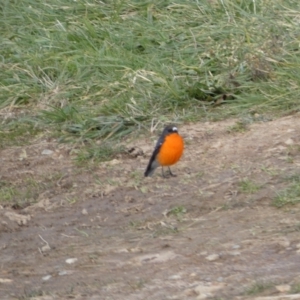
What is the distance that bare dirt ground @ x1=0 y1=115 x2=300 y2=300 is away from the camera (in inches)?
197

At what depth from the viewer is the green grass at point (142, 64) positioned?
8328 mm

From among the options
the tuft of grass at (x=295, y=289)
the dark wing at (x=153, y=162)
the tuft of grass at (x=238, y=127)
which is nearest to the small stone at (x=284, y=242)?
the tuft of grass at (x=295, y=289)

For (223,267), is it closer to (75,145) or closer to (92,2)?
(75,145)

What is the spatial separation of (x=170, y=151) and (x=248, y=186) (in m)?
0.68

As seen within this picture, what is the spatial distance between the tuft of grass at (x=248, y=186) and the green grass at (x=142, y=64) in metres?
1.50

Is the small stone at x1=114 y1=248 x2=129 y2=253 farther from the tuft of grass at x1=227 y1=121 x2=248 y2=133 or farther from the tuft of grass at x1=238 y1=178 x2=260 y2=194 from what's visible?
the tuft of grass at x1=227 y1=121 x2=248 y2=133

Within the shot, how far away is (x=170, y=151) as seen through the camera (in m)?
6.82

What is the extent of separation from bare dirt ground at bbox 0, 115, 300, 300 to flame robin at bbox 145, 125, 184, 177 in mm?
162

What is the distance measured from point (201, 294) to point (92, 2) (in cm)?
671

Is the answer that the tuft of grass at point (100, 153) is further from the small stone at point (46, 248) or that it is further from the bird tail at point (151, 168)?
the small stone at point (46, 248)

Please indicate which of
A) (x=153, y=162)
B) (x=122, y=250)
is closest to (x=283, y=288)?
(x=122, y=250)

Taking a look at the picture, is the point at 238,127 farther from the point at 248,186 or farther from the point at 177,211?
the point at 177,211

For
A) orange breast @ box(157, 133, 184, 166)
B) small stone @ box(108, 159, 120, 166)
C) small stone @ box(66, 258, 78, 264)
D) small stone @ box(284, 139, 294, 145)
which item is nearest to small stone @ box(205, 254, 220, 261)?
small stone @ box(66, 258, 78, 264)

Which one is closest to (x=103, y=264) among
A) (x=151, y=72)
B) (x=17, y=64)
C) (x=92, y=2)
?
(x=151, y=72)
